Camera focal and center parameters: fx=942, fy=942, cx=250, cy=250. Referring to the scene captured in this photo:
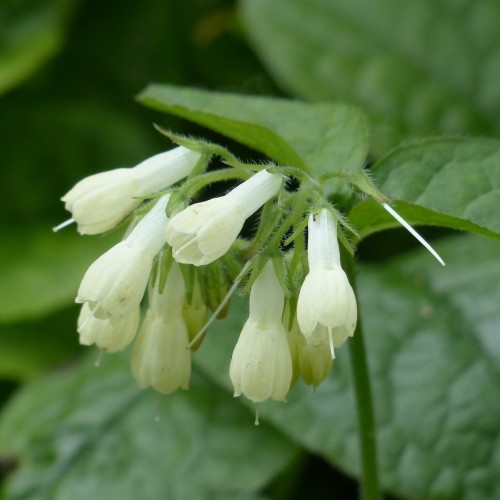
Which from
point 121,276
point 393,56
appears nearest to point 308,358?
point 121,276

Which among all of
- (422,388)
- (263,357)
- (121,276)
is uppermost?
(121,276)

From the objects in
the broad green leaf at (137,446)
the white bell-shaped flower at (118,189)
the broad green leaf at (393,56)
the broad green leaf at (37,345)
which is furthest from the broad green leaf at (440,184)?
the broad green leaf at (37,345)

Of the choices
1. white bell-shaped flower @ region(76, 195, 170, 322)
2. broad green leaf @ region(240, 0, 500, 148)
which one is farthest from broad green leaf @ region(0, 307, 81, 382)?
white bell-shaped flower @ region(76, 195, 170, 322)

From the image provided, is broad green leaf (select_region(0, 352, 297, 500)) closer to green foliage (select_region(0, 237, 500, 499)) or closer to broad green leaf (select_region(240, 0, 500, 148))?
green foliage (select_region(0, 237, 500, 499))

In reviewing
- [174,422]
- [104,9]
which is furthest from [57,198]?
[174,422]

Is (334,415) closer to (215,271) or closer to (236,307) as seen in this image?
(236,307)

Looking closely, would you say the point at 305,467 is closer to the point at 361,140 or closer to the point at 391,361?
the point at 391,361
